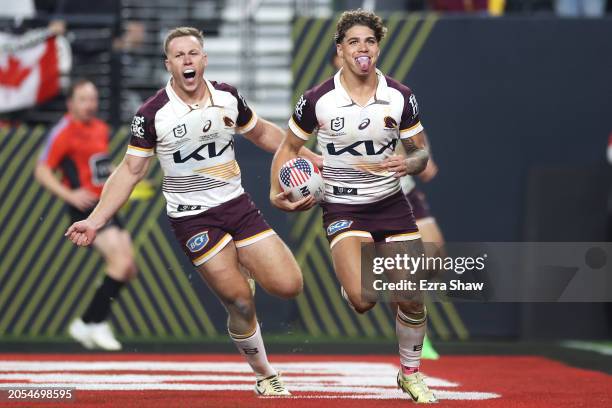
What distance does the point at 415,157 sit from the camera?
344 inches

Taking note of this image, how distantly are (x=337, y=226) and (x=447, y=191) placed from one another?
6322 millimetres

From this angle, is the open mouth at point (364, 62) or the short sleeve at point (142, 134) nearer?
the open mouth at point (364, 62)

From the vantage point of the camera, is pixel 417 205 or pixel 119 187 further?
pixel 417 205

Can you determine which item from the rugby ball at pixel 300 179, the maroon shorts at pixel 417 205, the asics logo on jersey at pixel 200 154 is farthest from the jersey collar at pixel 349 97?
the maroon shorts at pixel 417 205

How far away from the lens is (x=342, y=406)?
822cm

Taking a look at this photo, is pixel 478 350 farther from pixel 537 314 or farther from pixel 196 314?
pixel 196 314

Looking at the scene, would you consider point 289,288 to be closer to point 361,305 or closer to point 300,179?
point 361,305

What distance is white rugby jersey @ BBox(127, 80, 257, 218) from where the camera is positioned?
8.92m

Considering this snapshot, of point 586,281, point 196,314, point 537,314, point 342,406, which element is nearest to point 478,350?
point 537,314

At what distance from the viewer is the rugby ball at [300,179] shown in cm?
860

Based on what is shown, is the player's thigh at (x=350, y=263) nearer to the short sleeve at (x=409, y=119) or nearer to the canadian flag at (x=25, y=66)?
the short sleeve at (x=409, y=119)

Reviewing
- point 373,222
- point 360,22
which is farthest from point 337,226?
point 360,22

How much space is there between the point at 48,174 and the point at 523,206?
5.48 meters

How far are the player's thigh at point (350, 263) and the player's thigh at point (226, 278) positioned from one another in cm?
69
